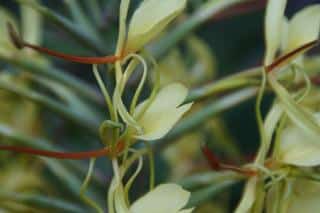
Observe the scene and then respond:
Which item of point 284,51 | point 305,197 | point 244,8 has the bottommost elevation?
point 305,197

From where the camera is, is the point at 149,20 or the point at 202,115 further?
the point at 202,115

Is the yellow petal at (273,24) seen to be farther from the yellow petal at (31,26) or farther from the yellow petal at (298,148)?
the yellow petal at (31,26)

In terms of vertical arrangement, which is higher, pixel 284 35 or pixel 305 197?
pixel 284 35

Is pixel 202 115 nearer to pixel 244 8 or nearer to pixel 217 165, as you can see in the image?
pixel 217 165

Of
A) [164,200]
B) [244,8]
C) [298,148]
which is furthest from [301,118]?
[244,8]

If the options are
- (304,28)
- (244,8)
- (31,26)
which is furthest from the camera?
(244,8)

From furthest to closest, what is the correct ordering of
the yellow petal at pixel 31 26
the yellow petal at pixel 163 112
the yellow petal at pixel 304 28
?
the yellow petal at pixel 31 26
the yellow petal at pixel 304 28
the yellow petal at pixel 163 112

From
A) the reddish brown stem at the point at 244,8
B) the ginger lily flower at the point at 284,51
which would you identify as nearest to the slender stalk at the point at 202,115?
the ginger lily flower at the point at 284,51
